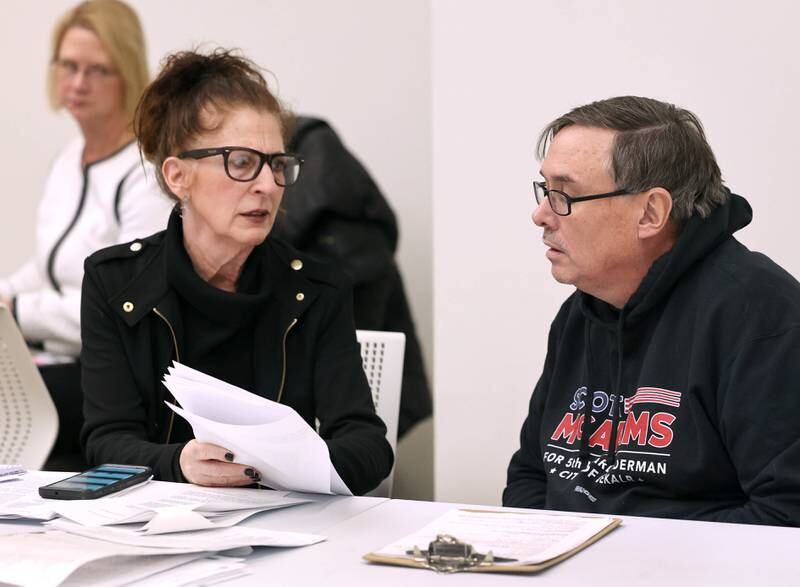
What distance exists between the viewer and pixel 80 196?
142 inches

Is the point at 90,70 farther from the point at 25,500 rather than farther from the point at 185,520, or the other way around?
the point at 185,520

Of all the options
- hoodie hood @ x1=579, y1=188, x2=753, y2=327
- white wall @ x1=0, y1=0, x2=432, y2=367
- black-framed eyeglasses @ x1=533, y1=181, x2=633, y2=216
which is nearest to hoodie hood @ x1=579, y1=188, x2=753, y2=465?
hoodie hood @ x1=579, y1=188, x2=753, y2=327

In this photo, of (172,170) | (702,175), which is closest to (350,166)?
(172,170)

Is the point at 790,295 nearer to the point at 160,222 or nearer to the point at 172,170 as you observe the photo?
the point at 172,170

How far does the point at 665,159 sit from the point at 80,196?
2.30m

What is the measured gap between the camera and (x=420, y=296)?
170 inches

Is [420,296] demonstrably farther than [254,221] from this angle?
Yes

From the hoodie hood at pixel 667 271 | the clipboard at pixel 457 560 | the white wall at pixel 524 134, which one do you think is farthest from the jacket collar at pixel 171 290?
the clipboard at pixel 457 560

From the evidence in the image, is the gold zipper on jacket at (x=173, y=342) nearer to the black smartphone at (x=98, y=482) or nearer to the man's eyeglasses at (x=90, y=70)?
the black smartphone at (x=98, y=482)

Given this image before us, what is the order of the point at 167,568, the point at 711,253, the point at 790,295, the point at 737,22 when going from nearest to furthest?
the point at 167,568, the point at 790,295, the point at 711,253, the point at 737,22

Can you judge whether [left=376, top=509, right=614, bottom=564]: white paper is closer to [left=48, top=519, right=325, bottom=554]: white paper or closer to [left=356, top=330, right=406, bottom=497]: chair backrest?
[left=48, top=519, right=325, bottom=554]: white paper

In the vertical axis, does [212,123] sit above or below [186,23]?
below

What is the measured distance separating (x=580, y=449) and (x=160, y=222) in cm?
187

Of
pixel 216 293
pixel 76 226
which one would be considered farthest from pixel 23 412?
pixel 76 226
